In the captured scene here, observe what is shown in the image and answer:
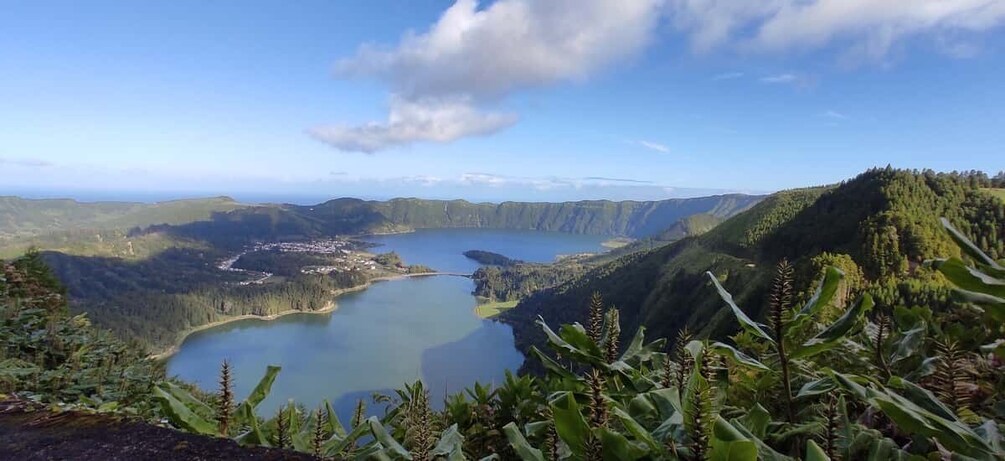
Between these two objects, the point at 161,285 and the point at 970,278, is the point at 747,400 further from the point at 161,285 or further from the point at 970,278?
the point at 161,285

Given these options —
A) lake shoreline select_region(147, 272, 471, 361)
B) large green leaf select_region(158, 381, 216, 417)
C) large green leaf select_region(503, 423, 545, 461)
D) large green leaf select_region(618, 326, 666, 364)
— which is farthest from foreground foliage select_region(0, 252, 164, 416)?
lake shoreline select_region(147, 272, 471, 361)

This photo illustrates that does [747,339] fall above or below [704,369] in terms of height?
below

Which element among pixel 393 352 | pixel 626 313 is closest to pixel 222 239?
pixel 393 352

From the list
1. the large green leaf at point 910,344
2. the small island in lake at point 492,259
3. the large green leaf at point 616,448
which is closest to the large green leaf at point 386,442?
the large green leaf at point 616,448

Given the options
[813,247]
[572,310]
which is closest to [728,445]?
[813,247]

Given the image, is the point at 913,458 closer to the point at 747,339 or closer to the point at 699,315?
the point at 747,339
